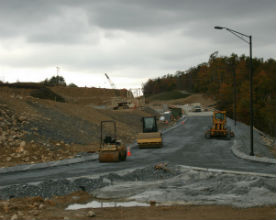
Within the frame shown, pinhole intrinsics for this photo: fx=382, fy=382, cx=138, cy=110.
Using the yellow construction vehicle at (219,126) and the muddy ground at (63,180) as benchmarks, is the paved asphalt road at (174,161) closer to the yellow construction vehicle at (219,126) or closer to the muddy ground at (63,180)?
the yellow construction vehicle at (219,126)

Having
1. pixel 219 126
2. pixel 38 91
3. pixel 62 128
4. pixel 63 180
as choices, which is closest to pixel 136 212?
pixel 63 180

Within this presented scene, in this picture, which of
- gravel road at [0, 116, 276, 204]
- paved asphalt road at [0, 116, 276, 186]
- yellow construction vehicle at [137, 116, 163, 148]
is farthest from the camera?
yellow construction vehicle at [137, 116, 163, 148]

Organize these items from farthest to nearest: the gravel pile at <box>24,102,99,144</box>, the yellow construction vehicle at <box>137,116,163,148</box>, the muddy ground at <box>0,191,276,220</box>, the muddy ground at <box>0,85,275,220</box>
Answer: the gravel pile at <box>24,102,99,144</box> < the yellow construction vehicle at <box>137,116,163,148</box> < the muddy ground at <box>0,85,275,220</box> < the muddy ground at <box>0,191,276,220</box>

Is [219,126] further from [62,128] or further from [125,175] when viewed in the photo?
[125,175]

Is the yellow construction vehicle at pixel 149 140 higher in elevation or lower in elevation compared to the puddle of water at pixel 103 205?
higher

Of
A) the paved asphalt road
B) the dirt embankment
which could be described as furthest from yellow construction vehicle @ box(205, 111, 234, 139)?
the dirt embankment

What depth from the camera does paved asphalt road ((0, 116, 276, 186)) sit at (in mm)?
19844

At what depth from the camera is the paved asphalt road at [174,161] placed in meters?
19.8

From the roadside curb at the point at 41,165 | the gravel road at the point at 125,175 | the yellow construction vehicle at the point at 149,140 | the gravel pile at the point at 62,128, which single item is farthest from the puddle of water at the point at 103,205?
the yellow construction vehicle at the point at 149,140

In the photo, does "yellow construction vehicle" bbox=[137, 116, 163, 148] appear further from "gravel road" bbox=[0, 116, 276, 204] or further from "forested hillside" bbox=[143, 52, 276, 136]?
"forested hillside" bbox=[143, 52, 276, 136]

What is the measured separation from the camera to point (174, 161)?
2520 cm

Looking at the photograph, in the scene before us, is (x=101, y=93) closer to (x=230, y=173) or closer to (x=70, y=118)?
(x=70, y=118)

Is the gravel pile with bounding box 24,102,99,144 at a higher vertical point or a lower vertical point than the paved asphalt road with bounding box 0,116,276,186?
higher

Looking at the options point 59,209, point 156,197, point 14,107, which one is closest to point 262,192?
point 156,197
